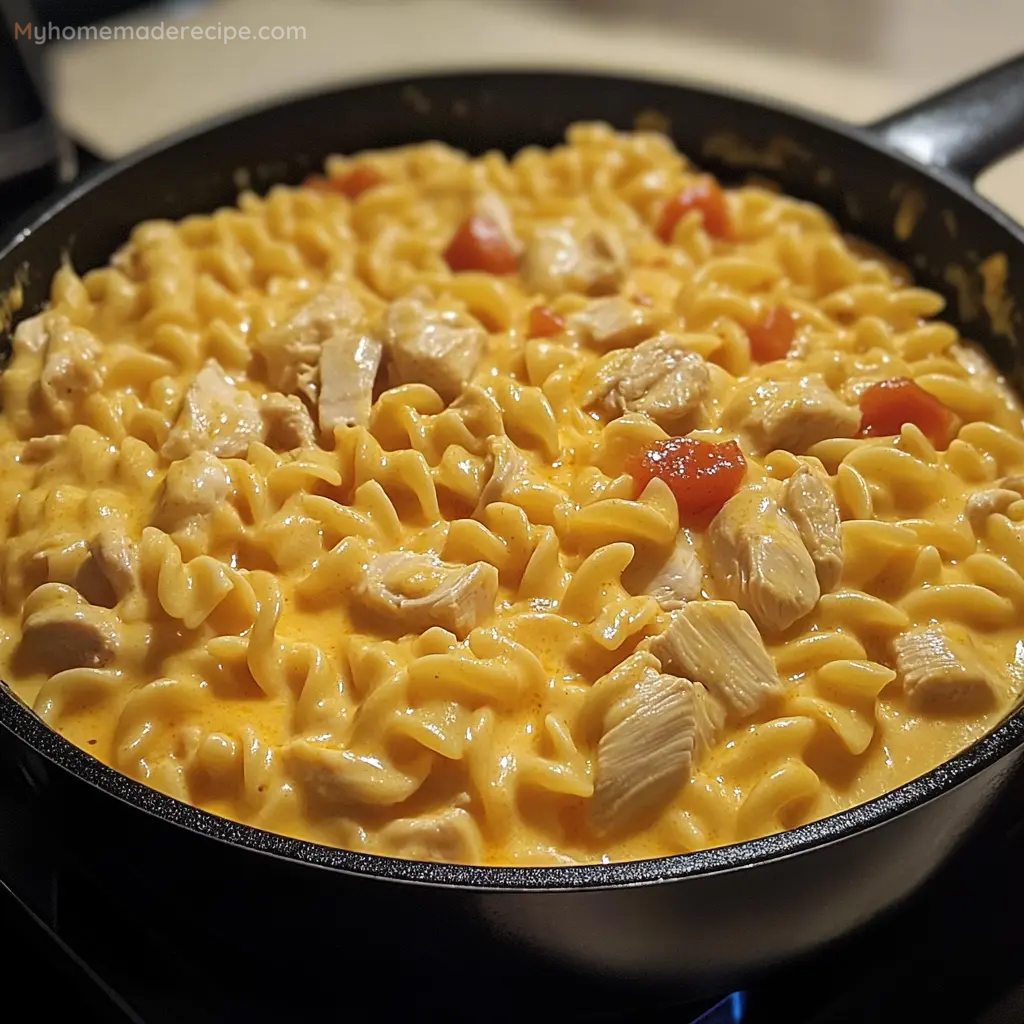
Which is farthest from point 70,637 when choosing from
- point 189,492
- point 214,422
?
point 214,422

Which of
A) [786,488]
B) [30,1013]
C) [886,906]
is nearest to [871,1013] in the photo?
[886,906]

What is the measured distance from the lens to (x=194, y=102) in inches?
178

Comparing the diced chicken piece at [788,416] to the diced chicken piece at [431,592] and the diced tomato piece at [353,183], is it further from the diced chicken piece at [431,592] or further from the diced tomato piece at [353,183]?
the diced tomato piece at [353,183]

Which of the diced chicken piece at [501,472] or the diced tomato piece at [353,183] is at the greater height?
the diced tomato piece at [353,183]

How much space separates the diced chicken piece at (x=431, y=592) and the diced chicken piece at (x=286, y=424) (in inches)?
16.9

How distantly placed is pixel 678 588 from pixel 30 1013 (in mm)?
1256

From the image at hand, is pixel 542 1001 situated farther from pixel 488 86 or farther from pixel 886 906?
pixel 488 86

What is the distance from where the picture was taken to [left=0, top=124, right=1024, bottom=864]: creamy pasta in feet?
5.72

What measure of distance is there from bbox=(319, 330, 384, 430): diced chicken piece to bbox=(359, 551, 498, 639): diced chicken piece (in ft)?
1.41

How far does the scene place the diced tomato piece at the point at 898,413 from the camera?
2350 mm

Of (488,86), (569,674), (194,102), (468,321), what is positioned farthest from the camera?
(194,102)

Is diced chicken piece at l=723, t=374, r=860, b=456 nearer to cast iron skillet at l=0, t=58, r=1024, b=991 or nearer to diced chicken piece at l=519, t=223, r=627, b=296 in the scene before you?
diced chicken piece at l=519, t=223, r=627, b=296

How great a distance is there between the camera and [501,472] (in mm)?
2098

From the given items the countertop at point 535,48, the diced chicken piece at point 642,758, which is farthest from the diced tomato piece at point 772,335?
the countertop at point 535,48
